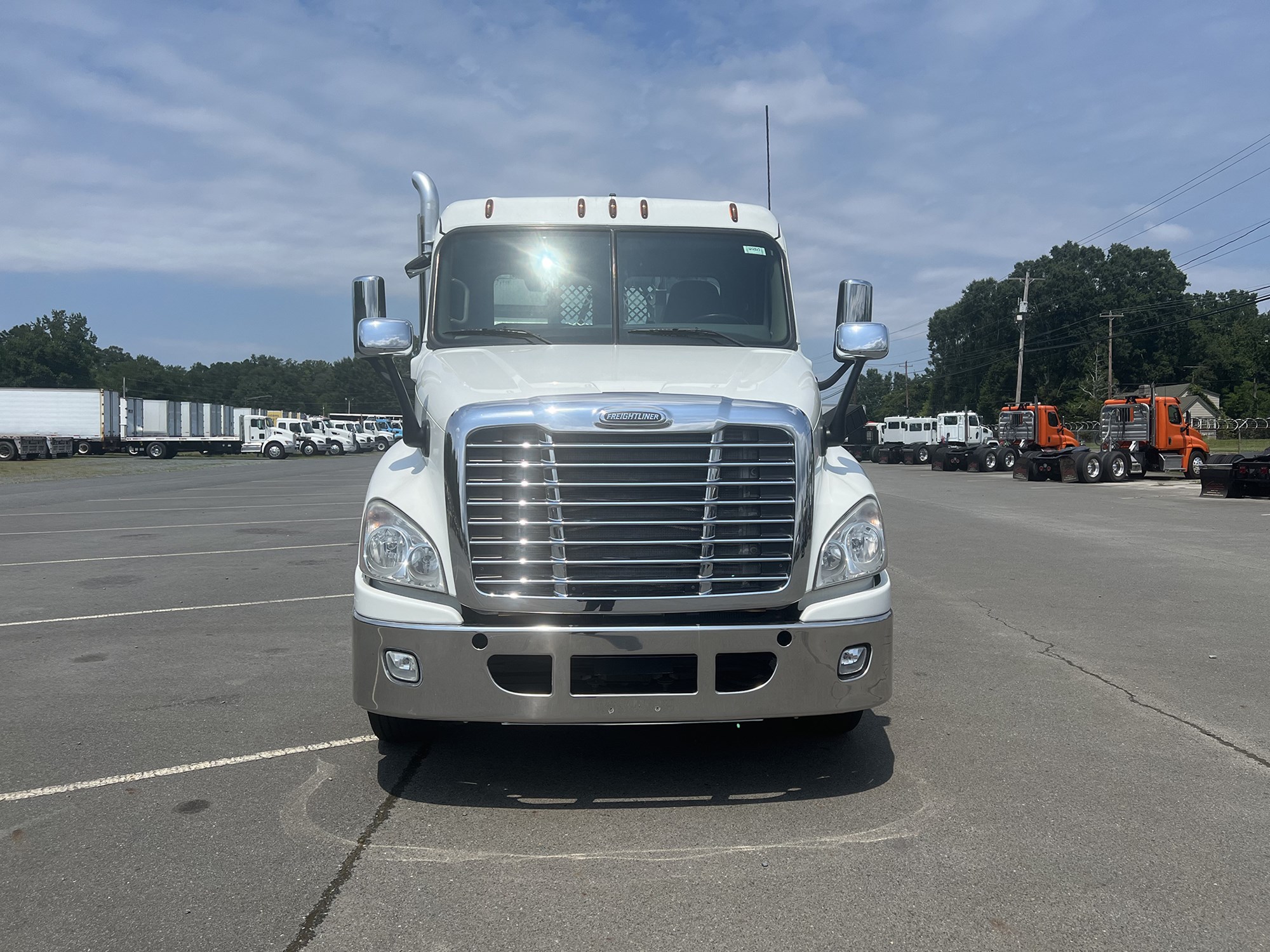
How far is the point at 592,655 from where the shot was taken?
3.88 metres

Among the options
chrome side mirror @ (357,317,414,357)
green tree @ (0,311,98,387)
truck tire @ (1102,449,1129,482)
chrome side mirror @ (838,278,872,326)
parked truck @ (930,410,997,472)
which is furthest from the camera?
green tree @ (0,311,98,387)

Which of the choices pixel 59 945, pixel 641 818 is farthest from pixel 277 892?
pixel 641 818

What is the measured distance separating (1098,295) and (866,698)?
99.0m

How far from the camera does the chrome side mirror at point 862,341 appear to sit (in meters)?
5.16

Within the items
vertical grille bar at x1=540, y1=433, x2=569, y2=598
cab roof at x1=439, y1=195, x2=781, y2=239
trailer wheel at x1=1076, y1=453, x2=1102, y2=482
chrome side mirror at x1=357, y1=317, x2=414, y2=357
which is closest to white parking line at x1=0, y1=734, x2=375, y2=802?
vertical grille bar at x1=540, y1=433, x2=569, y2=598

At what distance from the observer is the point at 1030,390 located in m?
96.9

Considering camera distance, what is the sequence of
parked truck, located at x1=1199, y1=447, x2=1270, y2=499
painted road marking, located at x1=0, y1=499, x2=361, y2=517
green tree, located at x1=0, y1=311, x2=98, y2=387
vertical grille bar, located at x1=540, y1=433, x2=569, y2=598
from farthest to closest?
1. green tree, located at x1=0, y1=311, x2=98, y2=387
2. parked truck, located at x1=1199, y1=447, x2=1270, y2=499
3. painted road marking, located at x1=0, y1=499, x2=361, y2=517
4. vertical grille bar, located at x1=540, y1=433, x2=569, y2=598

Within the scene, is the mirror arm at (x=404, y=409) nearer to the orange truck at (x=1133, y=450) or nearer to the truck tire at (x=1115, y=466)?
the orange truck at (x=1133, y=450)

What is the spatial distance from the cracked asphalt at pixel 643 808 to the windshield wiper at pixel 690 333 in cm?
194

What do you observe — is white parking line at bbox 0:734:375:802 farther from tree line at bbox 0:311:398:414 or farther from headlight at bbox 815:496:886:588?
tree line at bbox 0:311:398:414

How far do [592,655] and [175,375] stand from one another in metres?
182

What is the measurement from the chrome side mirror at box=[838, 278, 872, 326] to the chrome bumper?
93.1 inches

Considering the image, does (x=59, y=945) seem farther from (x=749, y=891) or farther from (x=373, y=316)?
(x=373, y=316)

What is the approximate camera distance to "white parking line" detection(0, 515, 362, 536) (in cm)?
1500
